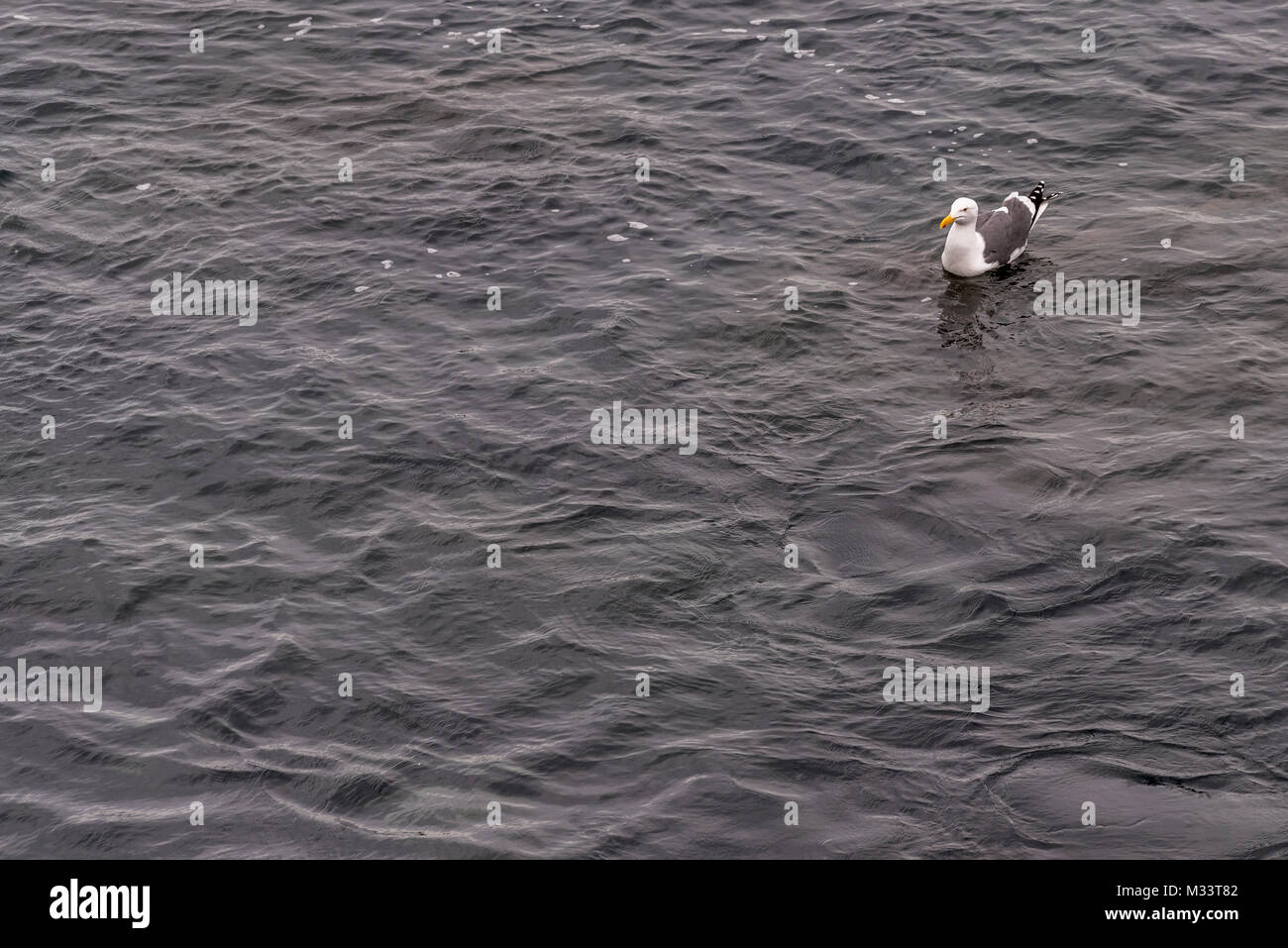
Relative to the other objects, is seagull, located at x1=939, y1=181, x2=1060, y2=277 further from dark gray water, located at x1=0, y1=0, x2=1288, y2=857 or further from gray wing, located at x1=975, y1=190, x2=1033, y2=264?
dark gray water, located at x1=0, y1=0, x2=1288, y2=857

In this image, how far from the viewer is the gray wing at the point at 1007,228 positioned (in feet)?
80.2

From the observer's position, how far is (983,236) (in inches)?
960

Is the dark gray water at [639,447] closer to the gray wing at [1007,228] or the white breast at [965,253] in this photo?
the white breast at [965,253]

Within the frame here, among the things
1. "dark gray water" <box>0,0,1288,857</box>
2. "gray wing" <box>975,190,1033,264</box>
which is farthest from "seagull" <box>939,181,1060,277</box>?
"dark gray water" <box>0,0,1288,857</box>

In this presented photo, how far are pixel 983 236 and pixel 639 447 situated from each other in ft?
23.3

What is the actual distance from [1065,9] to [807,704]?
65.1 feet

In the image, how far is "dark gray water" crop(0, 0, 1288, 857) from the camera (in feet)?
53.2

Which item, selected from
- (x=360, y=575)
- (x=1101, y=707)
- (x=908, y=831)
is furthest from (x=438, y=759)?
(x=1101, y=707)

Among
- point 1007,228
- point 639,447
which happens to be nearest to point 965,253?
point 1007,228

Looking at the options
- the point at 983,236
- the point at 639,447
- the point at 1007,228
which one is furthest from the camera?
the point at 1007,228

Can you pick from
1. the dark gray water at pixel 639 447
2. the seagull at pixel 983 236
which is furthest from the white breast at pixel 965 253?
the dark gray water at pixel 639 447

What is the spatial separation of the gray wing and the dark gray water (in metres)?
0.52

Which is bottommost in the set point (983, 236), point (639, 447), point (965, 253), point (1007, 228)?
point (639, 447)

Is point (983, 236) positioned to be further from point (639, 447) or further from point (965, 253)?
point (639, 447)
